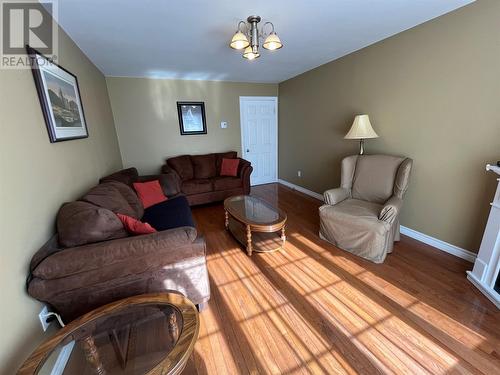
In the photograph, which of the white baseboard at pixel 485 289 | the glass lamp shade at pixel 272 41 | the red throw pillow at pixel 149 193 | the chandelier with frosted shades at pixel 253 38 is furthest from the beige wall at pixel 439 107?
the red throw pillow at pixel 149 193

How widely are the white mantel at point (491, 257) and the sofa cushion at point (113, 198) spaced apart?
3.10 m

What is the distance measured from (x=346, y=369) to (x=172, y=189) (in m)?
2.89

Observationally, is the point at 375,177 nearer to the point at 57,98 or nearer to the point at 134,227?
the point at 134,227

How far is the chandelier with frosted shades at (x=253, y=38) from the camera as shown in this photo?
5.77ft

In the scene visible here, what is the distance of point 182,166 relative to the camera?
13.6 feet

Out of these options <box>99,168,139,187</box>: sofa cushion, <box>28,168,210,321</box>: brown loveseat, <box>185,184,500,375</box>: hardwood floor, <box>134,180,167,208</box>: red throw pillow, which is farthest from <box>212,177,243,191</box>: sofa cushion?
<box>28,168,210,321</box>: brown loveseat

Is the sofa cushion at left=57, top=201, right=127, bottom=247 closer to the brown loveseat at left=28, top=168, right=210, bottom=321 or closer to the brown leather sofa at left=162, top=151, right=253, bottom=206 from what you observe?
the brown loveseat at left=28, top=168, right=210, bottom=321

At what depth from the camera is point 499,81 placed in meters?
1.82

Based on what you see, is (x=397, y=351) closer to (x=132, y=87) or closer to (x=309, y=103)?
(x=309, y=103)

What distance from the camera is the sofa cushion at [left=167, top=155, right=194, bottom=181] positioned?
412cm

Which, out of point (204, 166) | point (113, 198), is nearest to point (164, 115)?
point (204, 166)

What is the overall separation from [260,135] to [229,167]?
4.34ft

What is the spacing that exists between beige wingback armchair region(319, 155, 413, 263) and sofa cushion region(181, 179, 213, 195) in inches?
83.7

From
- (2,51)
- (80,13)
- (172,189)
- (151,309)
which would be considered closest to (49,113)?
(2,51)
